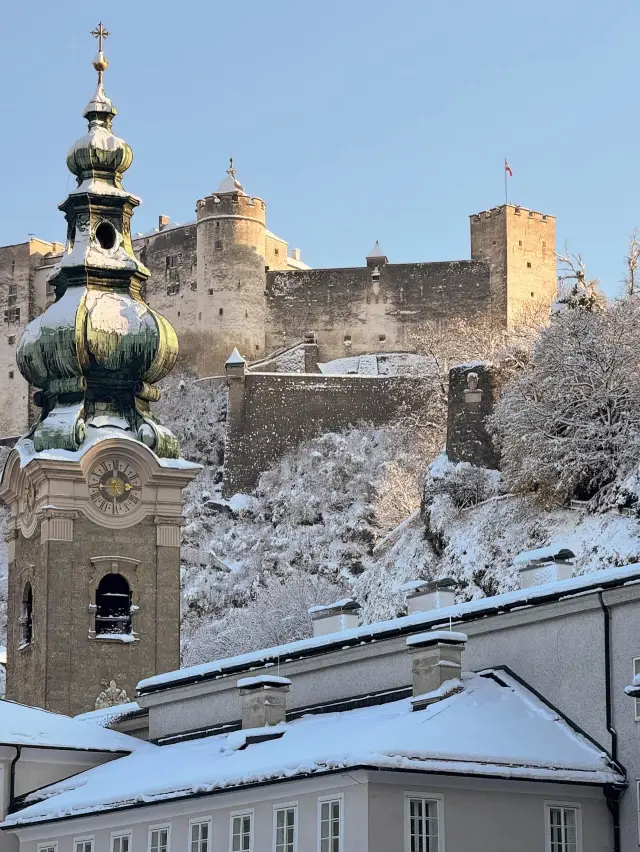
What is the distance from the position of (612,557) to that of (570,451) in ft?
15.0

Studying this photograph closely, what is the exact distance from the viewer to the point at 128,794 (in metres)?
24.4

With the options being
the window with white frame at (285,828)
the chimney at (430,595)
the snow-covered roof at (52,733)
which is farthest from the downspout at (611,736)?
the snow-covered roof at (52,733)

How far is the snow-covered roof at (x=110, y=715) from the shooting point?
3008 centimetres

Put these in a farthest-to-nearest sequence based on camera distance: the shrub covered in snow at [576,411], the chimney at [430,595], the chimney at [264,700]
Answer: the shrub covered in snow at [576,411]
the chimney at [430,595]
the chimney at [264,700]

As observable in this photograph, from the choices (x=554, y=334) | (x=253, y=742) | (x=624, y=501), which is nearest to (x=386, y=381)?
(x=554, y=334)

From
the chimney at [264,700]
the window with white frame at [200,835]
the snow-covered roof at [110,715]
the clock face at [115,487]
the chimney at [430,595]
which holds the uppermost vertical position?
the clock face at [115,487]

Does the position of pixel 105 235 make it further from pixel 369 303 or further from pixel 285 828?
pixel 369 303

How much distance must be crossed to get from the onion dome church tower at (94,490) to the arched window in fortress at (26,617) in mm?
33

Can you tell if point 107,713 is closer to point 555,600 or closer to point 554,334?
point 555,600

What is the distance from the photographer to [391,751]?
2131 cm

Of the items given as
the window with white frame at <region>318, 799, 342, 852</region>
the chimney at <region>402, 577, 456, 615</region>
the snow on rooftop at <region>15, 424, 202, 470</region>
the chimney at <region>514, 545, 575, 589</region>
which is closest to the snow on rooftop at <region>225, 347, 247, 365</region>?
the snow on rooftop at <region>15, 424, 202, 470</region>

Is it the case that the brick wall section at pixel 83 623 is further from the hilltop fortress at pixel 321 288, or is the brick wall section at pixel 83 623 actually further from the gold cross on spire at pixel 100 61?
the hilltop fortress at pixel 321 288

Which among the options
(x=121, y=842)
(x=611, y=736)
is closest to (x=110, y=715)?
(x=121, y=842)

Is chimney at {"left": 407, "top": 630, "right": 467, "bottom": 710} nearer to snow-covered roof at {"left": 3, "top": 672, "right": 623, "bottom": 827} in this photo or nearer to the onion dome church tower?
snow-covered roof at {"left": 3, "top": 672, "right": 623, "bottom": 827}
